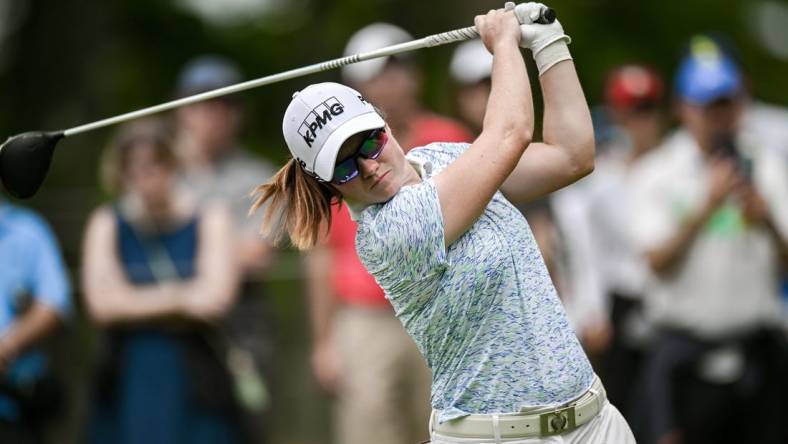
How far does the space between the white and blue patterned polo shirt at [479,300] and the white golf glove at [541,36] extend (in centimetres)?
44

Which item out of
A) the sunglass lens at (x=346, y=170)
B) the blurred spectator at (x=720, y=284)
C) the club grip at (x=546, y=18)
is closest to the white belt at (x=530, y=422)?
the sunglass lens at (x=346, y=170)

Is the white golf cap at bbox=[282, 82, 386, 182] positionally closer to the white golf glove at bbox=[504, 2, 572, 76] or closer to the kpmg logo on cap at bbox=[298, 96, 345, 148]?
the kpmg logo on cap at bbox=[298, 96, 345, 148]

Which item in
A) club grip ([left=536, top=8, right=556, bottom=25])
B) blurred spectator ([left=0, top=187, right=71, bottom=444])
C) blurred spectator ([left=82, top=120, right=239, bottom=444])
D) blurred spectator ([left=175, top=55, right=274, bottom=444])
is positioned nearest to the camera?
club grip ([left=536, top=8, right=556, bottom=25])

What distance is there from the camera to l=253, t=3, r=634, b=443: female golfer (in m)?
3.76

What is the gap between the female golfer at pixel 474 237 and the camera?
3758 millimetres

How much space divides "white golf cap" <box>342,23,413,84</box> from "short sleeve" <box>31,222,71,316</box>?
5.87ft

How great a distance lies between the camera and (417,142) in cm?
705

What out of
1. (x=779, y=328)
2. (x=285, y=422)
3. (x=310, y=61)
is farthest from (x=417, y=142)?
(x=310, y=61)

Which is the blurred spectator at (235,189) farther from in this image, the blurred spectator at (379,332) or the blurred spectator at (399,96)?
the blurred spectator at (399,96)

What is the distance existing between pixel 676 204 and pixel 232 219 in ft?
8.04

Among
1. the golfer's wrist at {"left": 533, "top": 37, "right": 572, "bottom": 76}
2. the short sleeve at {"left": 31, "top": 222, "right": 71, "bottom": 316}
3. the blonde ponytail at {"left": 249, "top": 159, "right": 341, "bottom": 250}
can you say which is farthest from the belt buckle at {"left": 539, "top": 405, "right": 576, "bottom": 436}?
the short sleeve at {"left": 31, "top": 222, "right": 71, "bottom": 316}

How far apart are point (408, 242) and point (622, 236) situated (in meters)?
4.48

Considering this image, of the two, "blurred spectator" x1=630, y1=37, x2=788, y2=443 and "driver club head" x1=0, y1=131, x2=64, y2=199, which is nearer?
"driver club head" x1=0, y1=131, x2=64, y2=199

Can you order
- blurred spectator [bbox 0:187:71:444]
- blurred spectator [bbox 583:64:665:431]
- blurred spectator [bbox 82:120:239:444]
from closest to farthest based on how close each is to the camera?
blurred spectator [bbox 0:187:71:444] → blurred spectator [bbox 82:120:239:444] → blurred spectator [bbox 583:64:665:431]
